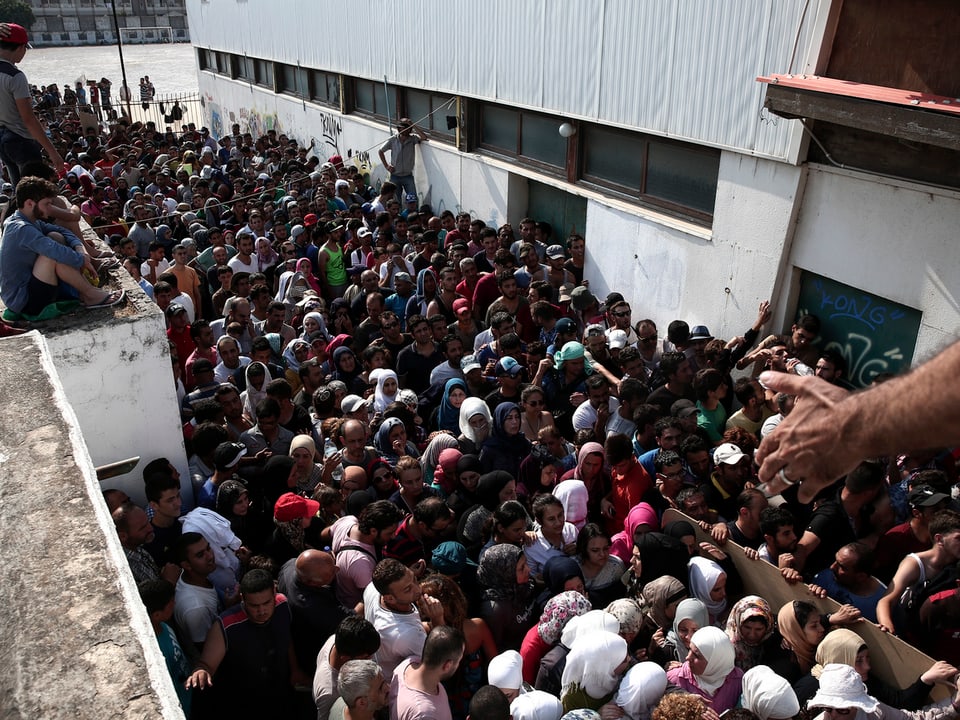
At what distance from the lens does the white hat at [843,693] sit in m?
3.33

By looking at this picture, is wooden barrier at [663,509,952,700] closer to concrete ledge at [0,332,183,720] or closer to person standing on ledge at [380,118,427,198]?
concrete ledge at [0,332,183,720]

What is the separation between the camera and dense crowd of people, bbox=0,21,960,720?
358 centimetres

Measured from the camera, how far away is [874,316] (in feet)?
19.3

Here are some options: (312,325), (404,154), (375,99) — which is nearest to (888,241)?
(312,325)

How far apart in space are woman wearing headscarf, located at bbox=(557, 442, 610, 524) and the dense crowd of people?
2cm

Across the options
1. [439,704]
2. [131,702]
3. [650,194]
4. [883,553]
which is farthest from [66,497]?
[650,194]

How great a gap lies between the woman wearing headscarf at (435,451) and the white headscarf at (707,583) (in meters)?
1.90

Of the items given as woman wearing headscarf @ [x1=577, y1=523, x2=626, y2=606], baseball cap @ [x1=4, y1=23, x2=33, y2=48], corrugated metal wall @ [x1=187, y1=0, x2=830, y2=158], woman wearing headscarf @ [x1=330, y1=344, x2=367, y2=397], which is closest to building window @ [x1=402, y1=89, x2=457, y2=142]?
corrugated metal wall @ [x1=187, y1=0, x2=830, y2=158]

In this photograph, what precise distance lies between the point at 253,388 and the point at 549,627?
333 cm

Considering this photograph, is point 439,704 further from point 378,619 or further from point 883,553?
point 883,553

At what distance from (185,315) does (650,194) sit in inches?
193

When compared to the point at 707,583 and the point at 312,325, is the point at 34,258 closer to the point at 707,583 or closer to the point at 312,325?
the point at 312,325

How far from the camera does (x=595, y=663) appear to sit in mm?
3508

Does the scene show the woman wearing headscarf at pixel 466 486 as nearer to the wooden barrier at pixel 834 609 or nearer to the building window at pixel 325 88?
the wooden barrier at pixel 834 609
